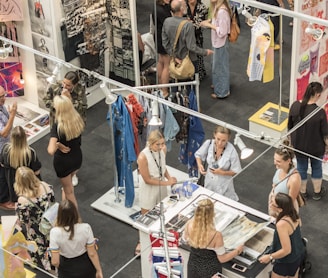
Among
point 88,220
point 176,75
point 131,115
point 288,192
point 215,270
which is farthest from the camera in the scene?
point 176,75

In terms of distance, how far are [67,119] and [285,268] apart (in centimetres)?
259

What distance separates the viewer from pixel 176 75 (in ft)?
35.8

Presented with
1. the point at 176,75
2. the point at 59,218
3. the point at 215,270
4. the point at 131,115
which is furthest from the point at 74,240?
the point at 176,75

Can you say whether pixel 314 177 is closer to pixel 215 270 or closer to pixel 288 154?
pixel 288 154

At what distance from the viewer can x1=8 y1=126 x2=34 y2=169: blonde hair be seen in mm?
8648

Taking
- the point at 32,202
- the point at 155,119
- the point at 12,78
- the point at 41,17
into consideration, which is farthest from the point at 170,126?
the point at 12,78

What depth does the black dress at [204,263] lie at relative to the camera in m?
7.29

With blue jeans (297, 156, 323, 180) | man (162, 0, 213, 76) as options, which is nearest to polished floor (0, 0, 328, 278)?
blue jeans (297, 156, 323, 180)

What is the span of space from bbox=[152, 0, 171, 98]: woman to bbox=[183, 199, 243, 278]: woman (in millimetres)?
4247

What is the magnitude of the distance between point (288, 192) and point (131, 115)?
188 cm

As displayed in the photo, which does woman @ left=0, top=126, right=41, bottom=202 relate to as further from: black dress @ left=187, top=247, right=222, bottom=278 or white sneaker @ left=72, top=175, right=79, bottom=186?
black dress @ left=187, top=247, right=222, bottom=278

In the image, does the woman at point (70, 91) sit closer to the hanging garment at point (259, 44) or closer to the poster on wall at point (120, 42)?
the poster on wall at point (120, 42)

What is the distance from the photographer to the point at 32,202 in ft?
27.2

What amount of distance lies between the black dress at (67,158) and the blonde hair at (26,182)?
27.7 inches
